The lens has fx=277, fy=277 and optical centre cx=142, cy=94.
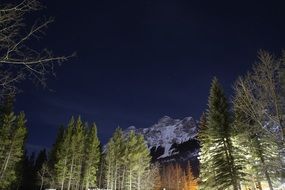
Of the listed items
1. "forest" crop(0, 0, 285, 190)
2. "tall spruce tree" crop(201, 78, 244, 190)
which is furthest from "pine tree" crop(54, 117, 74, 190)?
"tall spruce tree" crop(201, 78, 244, 190)

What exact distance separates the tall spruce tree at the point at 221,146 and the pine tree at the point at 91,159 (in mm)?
23971

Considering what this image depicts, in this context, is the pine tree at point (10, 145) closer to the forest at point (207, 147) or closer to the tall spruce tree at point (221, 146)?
the forest at point (207, 147)

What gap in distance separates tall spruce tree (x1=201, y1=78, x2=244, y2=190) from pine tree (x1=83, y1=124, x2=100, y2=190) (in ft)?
78.6

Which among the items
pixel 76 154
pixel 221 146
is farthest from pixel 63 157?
pixel 221 146

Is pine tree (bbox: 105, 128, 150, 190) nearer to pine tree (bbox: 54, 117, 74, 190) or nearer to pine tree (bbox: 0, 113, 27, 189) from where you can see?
pine tree (bbox: 54, 117, 74, 190)

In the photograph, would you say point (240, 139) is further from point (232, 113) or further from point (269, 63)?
point (269, 63)

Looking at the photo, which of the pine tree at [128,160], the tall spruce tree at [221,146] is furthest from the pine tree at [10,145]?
the tall spruce tree at [221,146]

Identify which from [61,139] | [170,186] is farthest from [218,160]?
[170,186]

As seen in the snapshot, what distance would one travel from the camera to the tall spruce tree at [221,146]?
25.6 m

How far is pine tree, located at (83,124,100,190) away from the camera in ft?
155

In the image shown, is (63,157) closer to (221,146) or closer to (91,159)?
(91,159)

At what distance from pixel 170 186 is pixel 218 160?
230ft

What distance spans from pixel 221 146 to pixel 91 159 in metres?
27.4

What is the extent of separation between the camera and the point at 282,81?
11914mm
